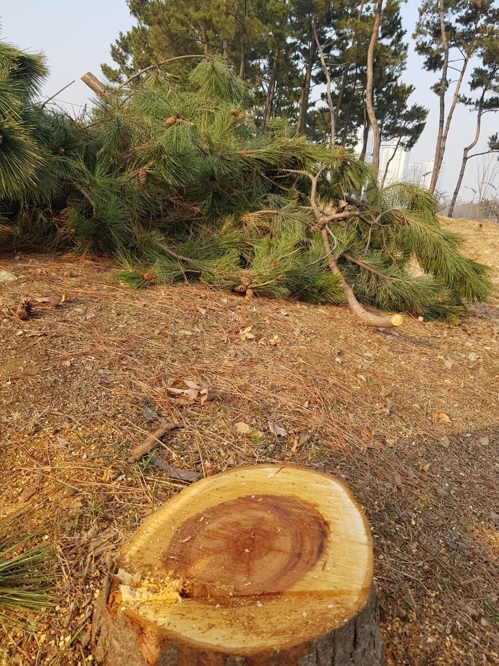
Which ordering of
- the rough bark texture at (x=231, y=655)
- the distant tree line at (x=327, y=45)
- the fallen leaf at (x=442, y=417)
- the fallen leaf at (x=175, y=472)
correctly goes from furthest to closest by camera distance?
the distant tree line at (x=327, y=45), the fallen leaf at (x=442, y=417), the fallen leaf at (x=175, y=472), the rough bark texture at (x=231, y=655)

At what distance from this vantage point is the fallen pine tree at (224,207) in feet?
8.28

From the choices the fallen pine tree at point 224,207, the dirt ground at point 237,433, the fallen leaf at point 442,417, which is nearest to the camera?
the dirt ground at point 237,433

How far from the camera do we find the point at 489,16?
10.8 metres

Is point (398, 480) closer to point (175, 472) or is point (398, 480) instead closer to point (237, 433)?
point (237, 433)

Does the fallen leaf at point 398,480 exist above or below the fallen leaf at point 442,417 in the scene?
below

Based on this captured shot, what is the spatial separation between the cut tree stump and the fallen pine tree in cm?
161

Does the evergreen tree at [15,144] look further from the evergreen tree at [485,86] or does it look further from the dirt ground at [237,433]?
the evergreen tree at [485,86]

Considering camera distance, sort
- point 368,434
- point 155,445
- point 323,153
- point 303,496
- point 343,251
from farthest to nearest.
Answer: point 323,153
point 343,251
point 368,434
point 155,445
point 303,496

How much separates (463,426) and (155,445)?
126cm

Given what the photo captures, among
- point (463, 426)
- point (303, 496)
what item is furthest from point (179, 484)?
point (463, 426)

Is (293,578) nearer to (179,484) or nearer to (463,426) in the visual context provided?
(179,484)

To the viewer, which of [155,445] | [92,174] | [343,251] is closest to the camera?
[155,445]

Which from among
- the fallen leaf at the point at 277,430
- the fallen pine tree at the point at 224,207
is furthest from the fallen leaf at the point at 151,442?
the fallen pine tree at the point at 224,207

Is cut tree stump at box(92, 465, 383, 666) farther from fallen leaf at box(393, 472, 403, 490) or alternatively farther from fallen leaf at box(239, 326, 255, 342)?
fallen leaf at box(239, 326, 255, 342)
